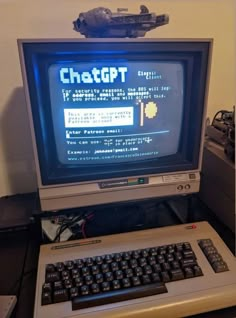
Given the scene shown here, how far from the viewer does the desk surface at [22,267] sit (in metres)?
0.67

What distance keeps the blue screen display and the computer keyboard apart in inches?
9.5

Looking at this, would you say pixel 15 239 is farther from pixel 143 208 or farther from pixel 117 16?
pixel 117 16

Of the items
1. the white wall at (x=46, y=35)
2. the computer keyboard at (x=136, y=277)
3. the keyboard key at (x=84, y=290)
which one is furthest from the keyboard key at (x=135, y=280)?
the white wall at (x=46, y=35)

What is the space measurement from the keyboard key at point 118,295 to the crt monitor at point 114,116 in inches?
9.6

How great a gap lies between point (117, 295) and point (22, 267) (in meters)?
0.32

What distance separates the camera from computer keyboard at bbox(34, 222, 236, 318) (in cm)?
62

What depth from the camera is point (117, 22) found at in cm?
77

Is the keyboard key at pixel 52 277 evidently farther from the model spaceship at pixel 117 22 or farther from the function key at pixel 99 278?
the model spaceship at pixel 117 22

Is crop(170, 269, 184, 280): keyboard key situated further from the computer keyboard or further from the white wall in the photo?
the white wall

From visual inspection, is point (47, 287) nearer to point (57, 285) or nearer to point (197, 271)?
point (57, 285)

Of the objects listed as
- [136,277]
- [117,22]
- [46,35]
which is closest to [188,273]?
[136,277]

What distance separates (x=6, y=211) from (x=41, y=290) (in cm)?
37

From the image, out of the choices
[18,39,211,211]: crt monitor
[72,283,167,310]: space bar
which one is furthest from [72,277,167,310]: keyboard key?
[18,39,211,211]: crt monitor

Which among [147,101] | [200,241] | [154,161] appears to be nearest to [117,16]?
[147,101]
